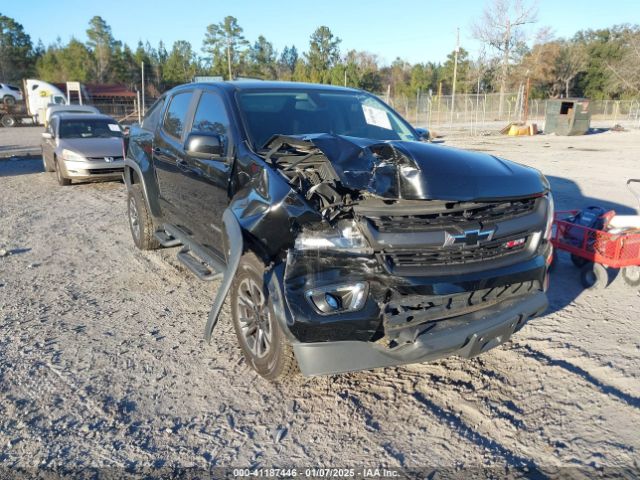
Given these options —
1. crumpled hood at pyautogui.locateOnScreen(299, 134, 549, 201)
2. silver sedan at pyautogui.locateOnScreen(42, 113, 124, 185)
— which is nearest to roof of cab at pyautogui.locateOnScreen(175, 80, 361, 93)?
crumpled hood at pyautogui.locateOnScreen(299, 134, 549, 201)

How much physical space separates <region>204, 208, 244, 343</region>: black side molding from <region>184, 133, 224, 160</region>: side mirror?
64cm

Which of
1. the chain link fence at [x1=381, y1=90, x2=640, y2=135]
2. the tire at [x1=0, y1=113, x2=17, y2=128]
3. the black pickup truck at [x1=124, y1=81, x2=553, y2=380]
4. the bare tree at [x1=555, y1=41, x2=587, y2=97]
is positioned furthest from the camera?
the bare tree at [x1=555, y1=41, x2=587, y2=97]

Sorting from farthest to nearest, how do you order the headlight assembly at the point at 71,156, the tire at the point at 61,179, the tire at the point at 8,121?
the tire at the point at 8,121 < the tire at the point at 61,179 < the headlight assembly at the point at 71,156

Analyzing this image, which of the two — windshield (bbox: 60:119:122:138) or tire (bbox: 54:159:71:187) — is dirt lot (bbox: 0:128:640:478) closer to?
tire (bbox: 54:159:71:187)

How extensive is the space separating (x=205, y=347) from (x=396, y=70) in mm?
77820

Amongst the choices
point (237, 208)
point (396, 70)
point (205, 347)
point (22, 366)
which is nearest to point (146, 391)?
point (205, 347)

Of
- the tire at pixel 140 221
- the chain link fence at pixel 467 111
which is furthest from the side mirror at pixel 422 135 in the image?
the chain link fence at pixel 467 111

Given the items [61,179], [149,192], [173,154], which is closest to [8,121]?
[61,179]

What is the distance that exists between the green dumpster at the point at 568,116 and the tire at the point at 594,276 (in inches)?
946

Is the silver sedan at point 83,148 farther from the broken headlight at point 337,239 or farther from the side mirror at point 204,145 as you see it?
the broken headlight at point 337,239

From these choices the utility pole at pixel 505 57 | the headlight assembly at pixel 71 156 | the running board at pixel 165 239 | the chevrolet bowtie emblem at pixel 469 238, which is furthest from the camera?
the utility pole at pixel 505 57

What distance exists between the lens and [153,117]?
236 inches

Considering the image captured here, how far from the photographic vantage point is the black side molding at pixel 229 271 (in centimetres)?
322

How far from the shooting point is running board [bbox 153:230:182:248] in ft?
18.4
